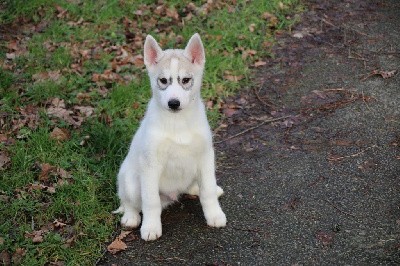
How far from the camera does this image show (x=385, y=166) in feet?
16.6

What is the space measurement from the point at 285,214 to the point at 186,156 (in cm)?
103

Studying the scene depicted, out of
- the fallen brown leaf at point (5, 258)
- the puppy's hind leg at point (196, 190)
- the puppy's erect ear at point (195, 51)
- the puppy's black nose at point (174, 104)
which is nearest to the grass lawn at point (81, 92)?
the fallen brown leaf at point (5, 258)

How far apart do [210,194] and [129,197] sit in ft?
2.13

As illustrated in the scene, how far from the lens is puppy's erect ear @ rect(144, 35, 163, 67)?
4129 mm

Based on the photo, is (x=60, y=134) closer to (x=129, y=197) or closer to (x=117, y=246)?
(x=129, y=197)

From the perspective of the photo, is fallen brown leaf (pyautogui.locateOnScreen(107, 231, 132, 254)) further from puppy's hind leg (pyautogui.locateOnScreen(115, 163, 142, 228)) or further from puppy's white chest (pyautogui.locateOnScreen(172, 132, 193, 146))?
puppy's white chest (pyautogui.locateOnScreen(172, 132, 193, 146))

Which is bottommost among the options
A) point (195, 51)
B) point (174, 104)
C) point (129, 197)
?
point (129, 197)

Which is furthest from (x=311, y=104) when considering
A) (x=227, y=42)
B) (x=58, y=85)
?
(x=58, y=85)

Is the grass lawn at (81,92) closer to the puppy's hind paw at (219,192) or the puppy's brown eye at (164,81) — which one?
the puppy's hind paw at (219,192)

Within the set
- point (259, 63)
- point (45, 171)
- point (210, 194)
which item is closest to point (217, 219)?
point (210, 194)

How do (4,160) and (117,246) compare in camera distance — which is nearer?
(117,246)

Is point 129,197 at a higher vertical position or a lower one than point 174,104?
lower

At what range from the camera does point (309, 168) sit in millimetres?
5145

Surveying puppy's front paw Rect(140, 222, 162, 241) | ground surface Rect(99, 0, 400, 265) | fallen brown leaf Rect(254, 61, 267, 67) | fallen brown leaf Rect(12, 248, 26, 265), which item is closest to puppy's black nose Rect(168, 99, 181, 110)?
puppy's front paw Rect(140, 222, 162, 241)
